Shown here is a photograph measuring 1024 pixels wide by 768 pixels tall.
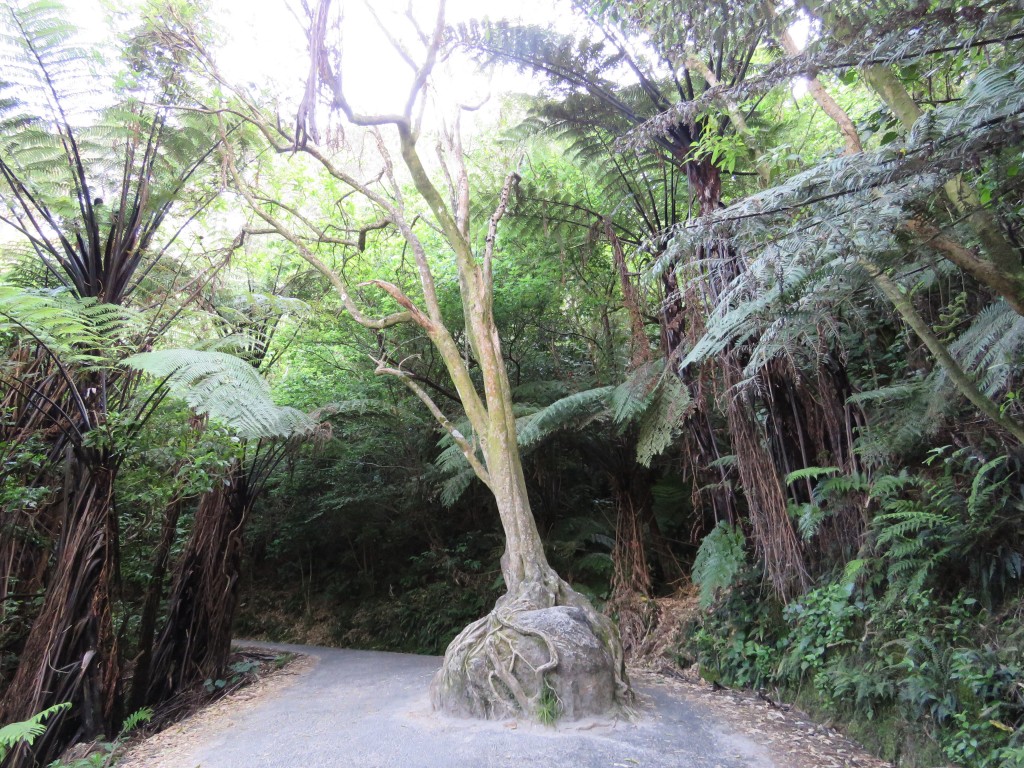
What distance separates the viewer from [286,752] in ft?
11.8

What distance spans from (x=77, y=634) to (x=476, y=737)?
2.87m

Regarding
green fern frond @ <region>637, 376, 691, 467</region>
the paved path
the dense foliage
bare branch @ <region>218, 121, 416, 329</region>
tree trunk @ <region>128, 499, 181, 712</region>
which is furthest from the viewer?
bare branch @ <region>218, 121, 416, 329</region>

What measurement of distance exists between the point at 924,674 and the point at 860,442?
1497mm

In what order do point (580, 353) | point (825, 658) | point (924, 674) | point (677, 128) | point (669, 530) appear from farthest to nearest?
point (580, 353) < point (669, 530) < point (677, 128) < point (825, 658) < point (924, 674)

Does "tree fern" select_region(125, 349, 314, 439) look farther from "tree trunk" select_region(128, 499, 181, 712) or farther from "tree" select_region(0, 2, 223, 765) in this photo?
"tree trunk" select_region(128, 499, 181, 712)

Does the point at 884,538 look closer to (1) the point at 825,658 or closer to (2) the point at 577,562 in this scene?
(1) the point at 825,658

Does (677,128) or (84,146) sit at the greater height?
(677,128)

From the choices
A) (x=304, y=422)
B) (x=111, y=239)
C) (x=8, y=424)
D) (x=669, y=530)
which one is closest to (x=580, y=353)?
(x=669, y=530)

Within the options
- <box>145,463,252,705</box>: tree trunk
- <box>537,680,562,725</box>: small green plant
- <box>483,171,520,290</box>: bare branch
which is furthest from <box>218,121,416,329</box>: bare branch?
<box>537,680,562,725</box>: small green plant

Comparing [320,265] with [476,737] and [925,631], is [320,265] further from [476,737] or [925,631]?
[925,631]

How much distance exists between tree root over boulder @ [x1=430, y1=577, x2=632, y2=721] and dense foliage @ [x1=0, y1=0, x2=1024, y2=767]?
1.40 m

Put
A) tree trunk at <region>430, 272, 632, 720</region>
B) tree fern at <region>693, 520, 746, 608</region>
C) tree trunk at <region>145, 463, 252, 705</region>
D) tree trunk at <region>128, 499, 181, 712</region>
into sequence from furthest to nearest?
tree trunk at <region>145, 463, 252, 705</region>
tree trunk at <region>128, 499, 181, 712</region>
tree fern at <region>693, 520, 746, 608</region>
tree trunk at <region>430, 272, 632, 720</region>

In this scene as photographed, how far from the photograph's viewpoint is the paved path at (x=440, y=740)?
10.8 feet

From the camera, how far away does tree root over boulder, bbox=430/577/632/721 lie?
381 cm
